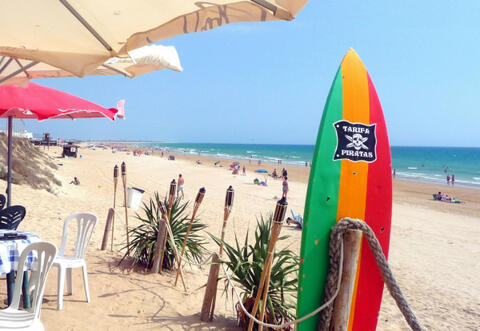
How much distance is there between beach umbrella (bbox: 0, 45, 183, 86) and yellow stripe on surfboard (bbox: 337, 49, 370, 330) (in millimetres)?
1694

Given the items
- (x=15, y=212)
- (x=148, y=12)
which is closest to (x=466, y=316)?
(x=148, y=12)

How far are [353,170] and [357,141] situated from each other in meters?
0.22

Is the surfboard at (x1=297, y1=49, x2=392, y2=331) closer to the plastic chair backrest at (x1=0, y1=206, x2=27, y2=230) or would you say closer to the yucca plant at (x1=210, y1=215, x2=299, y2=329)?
the yucca plant at (x1=210, y1=215, x2=299, y2=329)

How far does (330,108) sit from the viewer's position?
8.66 feet

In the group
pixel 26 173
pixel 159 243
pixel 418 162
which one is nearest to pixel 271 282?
pixel 159 243

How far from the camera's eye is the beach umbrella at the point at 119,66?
334 centimetres

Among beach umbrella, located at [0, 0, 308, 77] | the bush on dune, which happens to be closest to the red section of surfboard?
beach umbrella, located at [0, 0, 308, 77]

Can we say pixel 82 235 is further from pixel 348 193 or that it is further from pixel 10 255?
pixel 348 193

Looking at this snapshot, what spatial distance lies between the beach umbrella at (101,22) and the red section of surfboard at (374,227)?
1325 millimetres

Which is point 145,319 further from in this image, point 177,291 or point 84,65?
point 84,65

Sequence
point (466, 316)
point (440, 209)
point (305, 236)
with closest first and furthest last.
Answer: point (305, 236), point (466, 316), point (440, 209)

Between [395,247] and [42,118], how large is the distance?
8.42m

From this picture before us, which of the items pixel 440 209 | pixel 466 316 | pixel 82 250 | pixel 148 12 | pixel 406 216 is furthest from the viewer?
pixel 440 209

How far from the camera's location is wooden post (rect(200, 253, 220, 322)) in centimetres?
344
